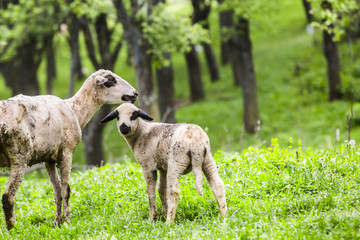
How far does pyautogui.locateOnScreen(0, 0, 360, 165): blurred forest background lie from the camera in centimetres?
1606

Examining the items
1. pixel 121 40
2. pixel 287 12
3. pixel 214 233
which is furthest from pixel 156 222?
pixel 287 12

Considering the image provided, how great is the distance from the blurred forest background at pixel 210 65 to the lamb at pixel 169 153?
437 centimetres

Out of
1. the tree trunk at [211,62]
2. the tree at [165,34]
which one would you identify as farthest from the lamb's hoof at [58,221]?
the tree trunk at [211,62]

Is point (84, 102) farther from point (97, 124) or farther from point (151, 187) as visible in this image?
point (97, 124)

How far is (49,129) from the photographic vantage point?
7.83 metres

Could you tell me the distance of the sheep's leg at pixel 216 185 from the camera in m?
6.86

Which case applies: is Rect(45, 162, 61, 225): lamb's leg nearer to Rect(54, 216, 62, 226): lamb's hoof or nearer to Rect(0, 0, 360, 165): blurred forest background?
Rect(54, 216, 62, 226): lamb's hoof

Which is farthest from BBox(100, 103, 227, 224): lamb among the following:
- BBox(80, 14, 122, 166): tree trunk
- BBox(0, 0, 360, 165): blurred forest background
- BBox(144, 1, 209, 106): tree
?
BBox(80, 14, 122, 166): tree trunk

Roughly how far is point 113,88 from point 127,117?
1.20 metres

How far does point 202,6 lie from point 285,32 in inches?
901

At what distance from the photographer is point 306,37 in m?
38.4

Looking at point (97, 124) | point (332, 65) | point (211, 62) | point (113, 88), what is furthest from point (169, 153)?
point (211, 62)

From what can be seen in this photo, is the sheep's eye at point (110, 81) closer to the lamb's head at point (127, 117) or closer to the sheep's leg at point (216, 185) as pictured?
the lamb's head at point (127, 117)

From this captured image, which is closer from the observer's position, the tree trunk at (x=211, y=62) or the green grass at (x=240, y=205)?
the green grass at (x=240, y=205)
